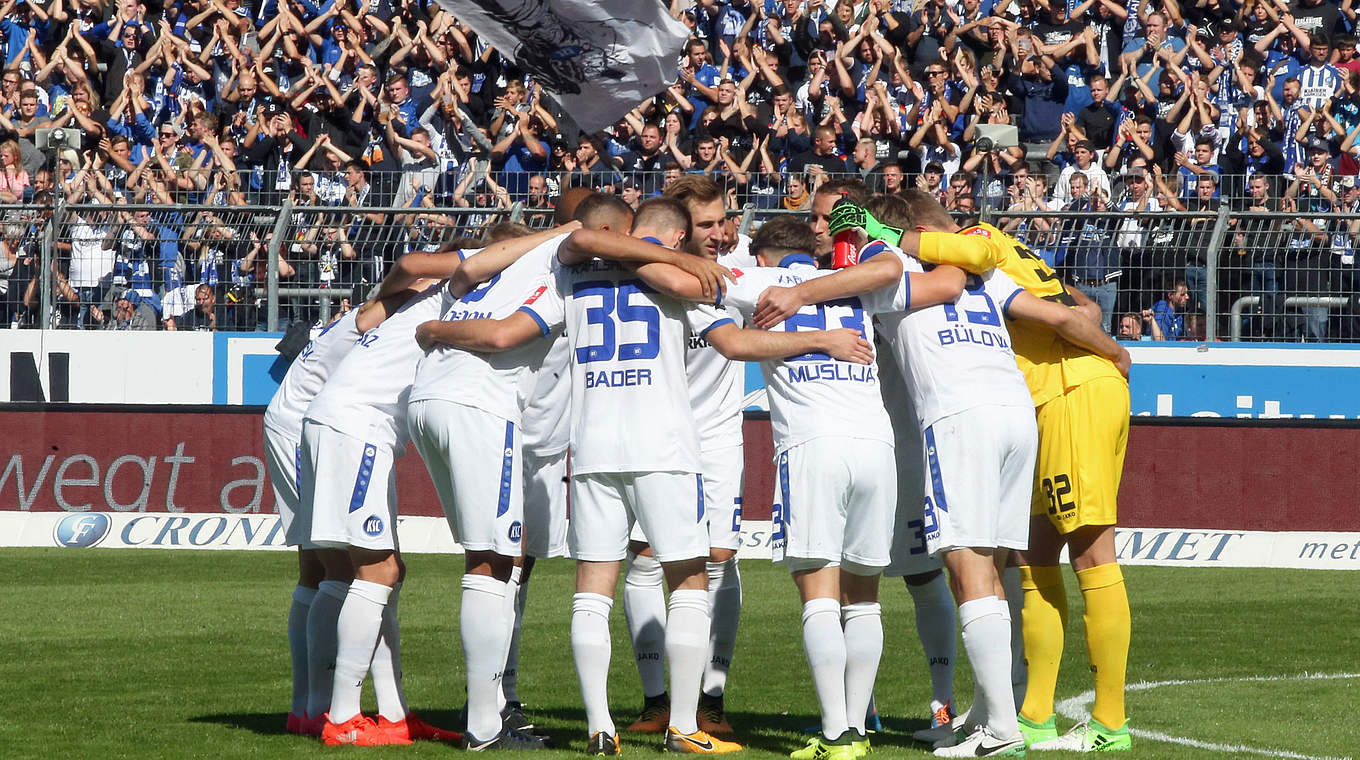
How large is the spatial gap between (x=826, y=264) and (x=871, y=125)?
11.5 metres

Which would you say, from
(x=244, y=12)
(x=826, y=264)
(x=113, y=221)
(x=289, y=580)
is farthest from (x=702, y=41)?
(x=826, y=264)

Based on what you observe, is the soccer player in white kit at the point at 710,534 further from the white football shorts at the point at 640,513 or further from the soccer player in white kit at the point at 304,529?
the soccer player in white kit at the point at 304,529

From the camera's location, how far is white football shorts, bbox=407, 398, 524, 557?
21.4ft

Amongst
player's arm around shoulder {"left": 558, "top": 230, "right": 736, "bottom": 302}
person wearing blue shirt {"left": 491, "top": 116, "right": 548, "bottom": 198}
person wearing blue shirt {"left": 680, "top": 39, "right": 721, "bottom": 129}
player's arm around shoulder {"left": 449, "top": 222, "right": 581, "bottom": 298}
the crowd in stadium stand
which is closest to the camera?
player's arm around shoulder {"left": 558, "top": 230, "right": 736, "bottom": 302}

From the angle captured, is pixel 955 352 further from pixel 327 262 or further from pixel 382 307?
pixel 327 262

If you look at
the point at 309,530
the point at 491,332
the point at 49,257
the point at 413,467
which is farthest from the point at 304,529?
the point at 49,257

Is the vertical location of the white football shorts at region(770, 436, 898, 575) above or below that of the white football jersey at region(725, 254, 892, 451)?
below

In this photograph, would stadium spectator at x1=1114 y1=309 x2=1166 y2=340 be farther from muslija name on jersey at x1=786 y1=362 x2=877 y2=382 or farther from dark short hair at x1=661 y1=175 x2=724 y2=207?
muslija name on jersey at x1=786 y1=362 x2=877 y2=382

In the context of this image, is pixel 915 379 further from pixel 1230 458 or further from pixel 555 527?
pixel 1230 458

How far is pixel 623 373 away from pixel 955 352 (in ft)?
4.27

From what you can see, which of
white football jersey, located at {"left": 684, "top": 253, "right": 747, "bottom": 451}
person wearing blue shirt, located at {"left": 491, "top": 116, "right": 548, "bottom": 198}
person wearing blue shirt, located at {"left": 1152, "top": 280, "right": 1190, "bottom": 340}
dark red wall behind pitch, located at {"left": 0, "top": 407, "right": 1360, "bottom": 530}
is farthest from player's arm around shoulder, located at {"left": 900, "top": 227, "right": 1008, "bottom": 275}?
person wearing blue shirt, located at {"left": 491, "top": 116, "right": 548, "bottom": 198}

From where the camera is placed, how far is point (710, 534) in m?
7.43

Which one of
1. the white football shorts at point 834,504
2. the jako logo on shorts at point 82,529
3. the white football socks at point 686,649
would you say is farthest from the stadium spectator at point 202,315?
the white football shorts at point 834,504

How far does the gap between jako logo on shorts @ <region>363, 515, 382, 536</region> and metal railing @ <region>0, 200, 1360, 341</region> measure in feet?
29.8
